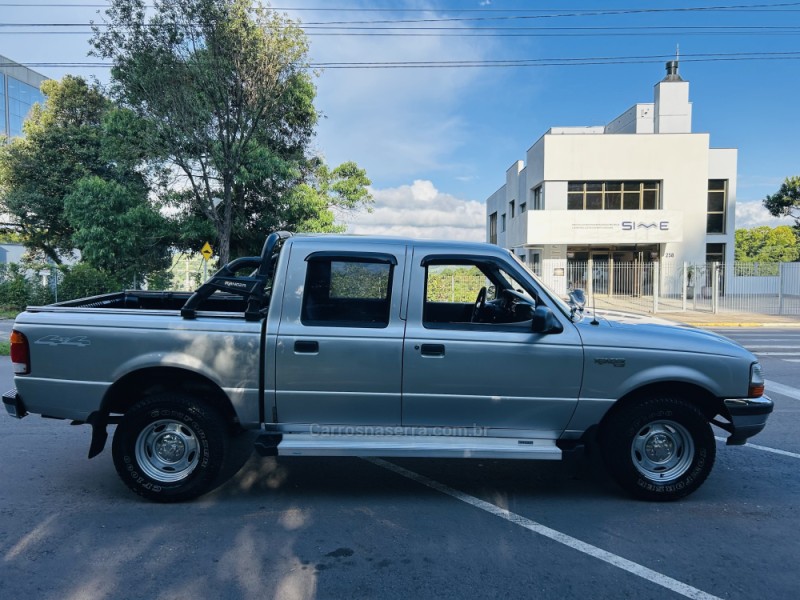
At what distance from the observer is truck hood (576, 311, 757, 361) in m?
4.10

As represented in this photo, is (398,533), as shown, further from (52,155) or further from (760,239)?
(760,239)

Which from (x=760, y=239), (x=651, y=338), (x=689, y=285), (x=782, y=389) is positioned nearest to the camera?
(x=651, y=338)

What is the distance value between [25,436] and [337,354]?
13.3ft

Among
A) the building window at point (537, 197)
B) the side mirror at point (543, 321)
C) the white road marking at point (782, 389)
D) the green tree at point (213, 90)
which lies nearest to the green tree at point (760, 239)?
the building window at point (537, 197)

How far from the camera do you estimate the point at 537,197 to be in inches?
1316

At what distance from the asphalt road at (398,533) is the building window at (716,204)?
A: 33077 mm

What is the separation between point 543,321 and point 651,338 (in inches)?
34.4

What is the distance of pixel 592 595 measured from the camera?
300 centimetres

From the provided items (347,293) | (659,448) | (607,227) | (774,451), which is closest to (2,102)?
(607,227)

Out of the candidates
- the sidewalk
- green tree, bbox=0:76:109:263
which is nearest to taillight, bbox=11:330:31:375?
the sidewalk

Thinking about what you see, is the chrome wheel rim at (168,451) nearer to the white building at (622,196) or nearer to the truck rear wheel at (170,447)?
the truck rear wheel at (170,447)

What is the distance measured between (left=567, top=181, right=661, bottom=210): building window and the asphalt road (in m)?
27.4

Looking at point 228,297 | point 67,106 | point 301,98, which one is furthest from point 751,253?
point 228,297

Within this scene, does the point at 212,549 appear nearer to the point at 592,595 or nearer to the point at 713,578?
the point at 592,595
